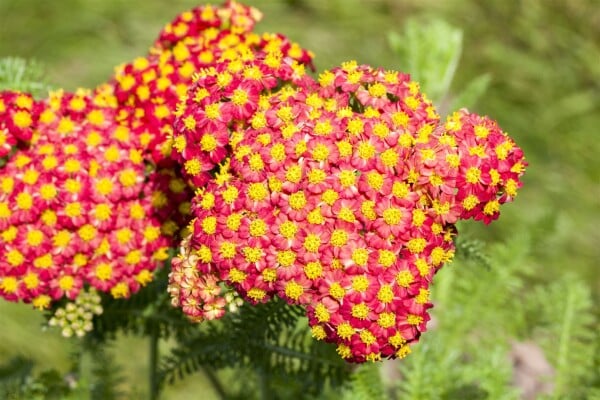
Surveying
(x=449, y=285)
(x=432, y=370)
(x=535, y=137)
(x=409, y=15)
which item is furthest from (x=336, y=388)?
(x=409, y=15)

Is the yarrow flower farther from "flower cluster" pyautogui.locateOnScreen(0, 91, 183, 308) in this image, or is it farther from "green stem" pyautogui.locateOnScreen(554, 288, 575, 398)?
"green stem" pyautogui.locateOnScreen(554, 288, 575, 398)

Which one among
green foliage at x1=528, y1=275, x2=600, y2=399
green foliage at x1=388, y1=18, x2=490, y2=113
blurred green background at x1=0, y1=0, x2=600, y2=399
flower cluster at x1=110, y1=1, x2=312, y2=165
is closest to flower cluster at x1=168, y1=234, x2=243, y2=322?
flower cluster at x1=110, y1=1, x2=312, y2=165

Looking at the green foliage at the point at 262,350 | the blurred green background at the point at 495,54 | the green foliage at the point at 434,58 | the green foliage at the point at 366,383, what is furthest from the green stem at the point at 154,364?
the blurred green background at the point at 495,54

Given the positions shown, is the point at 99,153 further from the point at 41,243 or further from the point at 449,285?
the point at 449,285

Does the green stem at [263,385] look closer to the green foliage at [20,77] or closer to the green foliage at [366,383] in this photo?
the green foliage at [366,383]

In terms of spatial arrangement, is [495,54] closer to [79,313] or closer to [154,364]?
[154,364]
